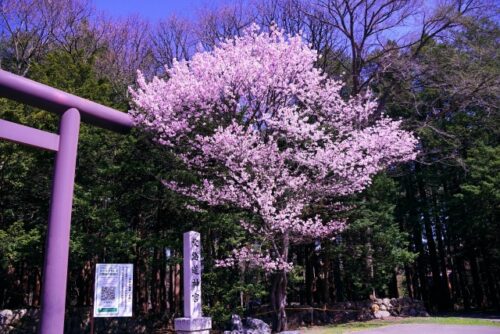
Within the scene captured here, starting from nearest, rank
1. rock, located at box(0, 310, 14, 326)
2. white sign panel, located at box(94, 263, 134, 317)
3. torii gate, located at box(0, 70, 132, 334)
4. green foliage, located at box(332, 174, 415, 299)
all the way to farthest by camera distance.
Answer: torii gate, located at box(0, 70, 132, 334) < white sign panel, located at box(94, 263, 134, 317) < rock, located at box(0, 310, 14, 326) < green foliage, located at box(332, 174, 415, 299)

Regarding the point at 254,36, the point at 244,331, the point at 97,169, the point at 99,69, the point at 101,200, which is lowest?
the point at 244,331

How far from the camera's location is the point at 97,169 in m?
12.7

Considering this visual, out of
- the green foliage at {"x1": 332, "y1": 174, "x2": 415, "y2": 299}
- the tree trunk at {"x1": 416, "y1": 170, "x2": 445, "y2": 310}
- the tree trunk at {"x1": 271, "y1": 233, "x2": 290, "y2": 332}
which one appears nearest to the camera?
the tree trunk at {"x1": 271, "y1": 233, "x2": 290, "y2": 332}

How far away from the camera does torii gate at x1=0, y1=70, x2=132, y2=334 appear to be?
7.23 m

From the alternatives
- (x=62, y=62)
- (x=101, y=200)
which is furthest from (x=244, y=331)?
(x=62, y=62)

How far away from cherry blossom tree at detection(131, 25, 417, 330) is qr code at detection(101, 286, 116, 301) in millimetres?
3449

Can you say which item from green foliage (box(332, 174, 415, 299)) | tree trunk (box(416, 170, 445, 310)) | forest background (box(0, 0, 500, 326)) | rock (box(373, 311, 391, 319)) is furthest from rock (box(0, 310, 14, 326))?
tree trunk (box(416, 170, 445, 310))

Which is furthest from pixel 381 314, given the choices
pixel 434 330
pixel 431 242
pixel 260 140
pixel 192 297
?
pixel 192 297

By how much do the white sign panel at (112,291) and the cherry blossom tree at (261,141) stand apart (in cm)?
320

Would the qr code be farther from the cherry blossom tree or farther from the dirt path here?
the dirt path

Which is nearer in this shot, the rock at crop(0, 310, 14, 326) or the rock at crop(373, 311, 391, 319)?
the rock at crop(0, 310, 14, 326)

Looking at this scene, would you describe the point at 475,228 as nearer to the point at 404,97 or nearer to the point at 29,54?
the point at 404,97

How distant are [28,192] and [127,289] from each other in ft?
22.8

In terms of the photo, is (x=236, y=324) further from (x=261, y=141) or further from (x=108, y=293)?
(x=261, y=141)
